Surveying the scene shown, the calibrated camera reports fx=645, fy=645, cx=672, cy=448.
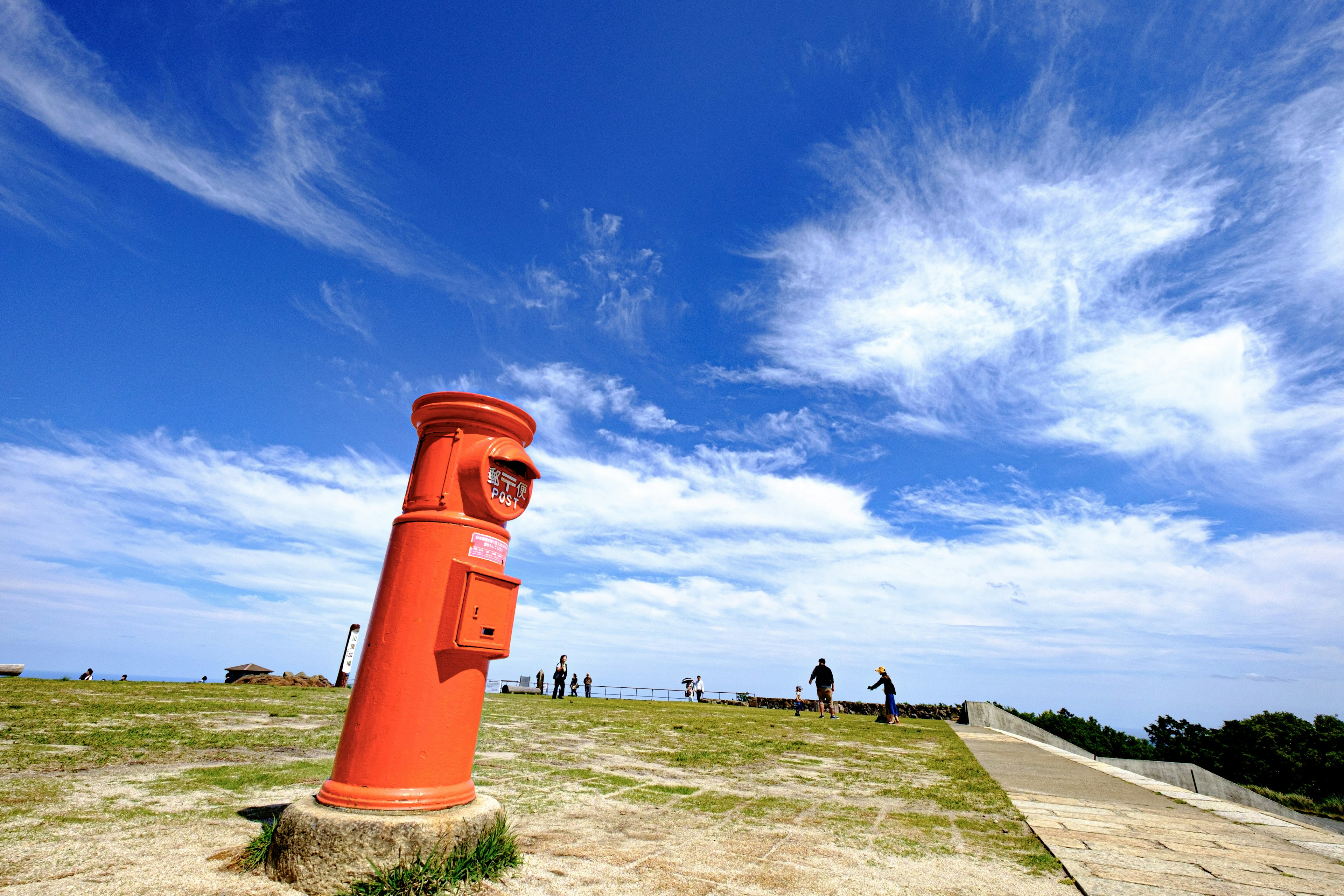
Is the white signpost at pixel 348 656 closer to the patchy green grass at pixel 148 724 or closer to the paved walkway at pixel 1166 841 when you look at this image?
the patchy green grass at pixel 148 724

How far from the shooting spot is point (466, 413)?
3.89 meters

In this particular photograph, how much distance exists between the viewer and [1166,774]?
16031mm

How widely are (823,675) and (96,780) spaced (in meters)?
16.0

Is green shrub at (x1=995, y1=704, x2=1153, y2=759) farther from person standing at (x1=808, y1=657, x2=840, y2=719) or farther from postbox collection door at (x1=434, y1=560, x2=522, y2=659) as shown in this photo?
postbox collection door at (x1=434, y1=560, x2=522, y2=659)

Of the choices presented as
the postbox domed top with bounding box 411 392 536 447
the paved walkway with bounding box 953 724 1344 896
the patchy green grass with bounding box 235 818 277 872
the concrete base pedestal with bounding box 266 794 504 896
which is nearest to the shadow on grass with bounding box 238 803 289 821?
the patchy green grass with bounding box 235 818 277 872

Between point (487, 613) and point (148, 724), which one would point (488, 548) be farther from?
point (148, 724)

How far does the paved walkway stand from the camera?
144 inches

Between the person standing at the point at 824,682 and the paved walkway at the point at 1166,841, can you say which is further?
the person standing at the point at 824,682

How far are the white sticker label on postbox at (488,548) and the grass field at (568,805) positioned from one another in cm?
166

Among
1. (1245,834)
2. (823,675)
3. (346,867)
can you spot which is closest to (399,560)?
(346,867)

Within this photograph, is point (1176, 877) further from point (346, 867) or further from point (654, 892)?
point (346, 867)

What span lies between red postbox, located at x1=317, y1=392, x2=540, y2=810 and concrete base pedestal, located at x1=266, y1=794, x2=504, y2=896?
120 mm

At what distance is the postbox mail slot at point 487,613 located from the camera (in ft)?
11.3

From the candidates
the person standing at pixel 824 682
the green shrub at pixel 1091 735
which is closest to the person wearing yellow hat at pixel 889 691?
the person standing at pixel 824 682
